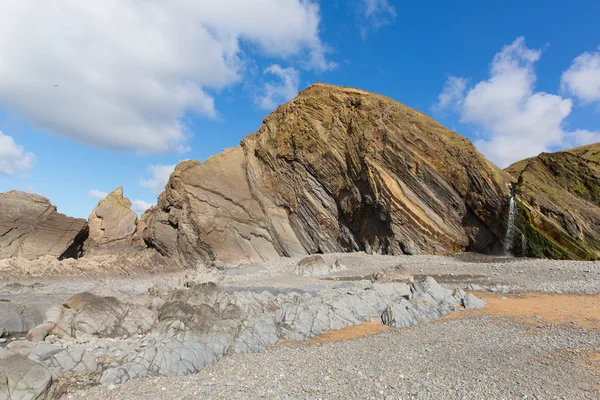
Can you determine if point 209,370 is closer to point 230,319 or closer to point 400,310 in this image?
point 230,319

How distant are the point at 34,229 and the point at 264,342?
30906 millimetres

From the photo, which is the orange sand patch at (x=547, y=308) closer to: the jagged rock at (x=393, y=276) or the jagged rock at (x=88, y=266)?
the jagged rock at (x=393, y=276)

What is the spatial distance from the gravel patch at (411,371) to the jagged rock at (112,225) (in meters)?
33.9

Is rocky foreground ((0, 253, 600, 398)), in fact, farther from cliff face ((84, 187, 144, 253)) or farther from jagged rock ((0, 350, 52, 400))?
cliff face ((84, 187, 144, 253))

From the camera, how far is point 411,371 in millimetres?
9383

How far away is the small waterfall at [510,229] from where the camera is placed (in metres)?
27.5

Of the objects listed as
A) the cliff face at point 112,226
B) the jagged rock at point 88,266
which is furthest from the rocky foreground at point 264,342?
the cliff face at point 112,226

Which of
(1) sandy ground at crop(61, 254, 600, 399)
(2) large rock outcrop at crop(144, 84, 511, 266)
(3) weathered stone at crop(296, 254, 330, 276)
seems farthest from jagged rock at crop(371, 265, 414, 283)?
(2) large rock outcrop at crop(144, 84, 511, 266)

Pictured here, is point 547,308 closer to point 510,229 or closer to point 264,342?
point 264,342

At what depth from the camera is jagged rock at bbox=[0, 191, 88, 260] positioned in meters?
32.3

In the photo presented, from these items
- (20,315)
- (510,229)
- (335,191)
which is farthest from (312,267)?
(20,315)

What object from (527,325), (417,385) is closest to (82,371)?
(417,385)

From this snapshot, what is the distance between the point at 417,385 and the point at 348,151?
1100 inches

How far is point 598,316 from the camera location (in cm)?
1334
